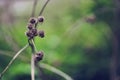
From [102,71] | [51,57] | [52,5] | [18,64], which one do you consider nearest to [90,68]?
[102,71]

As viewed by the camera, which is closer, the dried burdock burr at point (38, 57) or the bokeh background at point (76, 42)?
the dried burdock burr at point (38, 57)

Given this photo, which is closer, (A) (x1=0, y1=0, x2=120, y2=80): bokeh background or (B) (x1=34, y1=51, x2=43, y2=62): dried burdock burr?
(B) (x1=34, y1=51, x2=43, y2=62): dried burdock burr

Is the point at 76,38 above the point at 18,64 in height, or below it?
above

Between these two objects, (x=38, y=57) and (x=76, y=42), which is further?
(x=76, y=42)

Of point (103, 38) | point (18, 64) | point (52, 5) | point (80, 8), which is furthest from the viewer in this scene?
point (52, 5)

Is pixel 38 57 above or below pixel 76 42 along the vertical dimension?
below

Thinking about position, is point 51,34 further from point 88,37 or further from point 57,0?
point 57,0

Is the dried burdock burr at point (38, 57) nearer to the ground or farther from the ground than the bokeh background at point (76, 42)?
nearer to the ground

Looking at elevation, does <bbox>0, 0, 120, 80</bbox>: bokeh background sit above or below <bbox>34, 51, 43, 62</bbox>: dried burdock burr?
above
